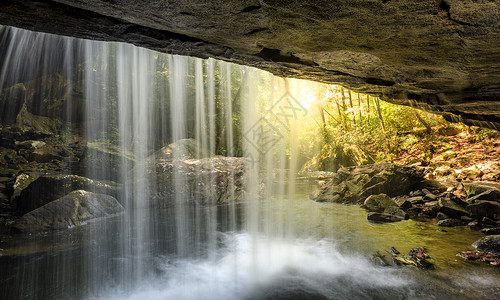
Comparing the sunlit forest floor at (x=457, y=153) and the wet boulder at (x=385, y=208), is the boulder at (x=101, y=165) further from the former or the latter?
the sunlit forest floor at (x=457, y=153)

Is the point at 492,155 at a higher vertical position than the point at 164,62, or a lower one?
lower

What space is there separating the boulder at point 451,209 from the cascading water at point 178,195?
111 inches

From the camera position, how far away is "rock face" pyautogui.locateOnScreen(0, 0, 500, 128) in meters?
2.95

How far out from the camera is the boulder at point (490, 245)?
5.58m

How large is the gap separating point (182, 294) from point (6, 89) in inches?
622

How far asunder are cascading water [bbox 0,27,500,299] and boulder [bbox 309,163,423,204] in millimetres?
1279

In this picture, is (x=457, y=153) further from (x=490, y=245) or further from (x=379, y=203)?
(x=490, y=245)

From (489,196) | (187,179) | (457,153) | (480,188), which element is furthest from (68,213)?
(457,153)

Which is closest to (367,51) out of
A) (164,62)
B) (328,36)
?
(328,36)

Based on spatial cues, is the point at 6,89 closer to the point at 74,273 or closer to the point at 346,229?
the point at 74,273

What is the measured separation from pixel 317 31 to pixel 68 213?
31.3 feet

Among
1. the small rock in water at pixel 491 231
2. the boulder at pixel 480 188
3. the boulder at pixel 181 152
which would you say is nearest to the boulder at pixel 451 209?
the boulder at pixel 480 188

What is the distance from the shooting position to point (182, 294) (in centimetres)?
467

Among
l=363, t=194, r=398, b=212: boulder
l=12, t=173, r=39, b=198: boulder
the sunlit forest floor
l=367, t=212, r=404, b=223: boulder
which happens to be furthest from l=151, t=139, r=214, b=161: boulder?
the sunlit forest floor
